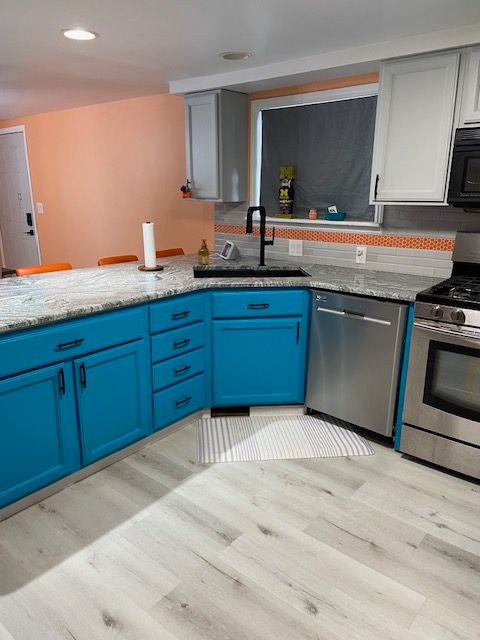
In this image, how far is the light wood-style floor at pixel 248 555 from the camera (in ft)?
5.23

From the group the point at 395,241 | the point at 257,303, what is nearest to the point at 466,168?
the point at 395,241

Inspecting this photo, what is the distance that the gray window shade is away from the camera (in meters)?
3.11

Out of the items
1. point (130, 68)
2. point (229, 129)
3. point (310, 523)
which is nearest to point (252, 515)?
point (310, 523)

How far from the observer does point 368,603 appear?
1.67 metres

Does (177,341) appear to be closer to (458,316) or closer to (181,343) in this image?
(181,343)

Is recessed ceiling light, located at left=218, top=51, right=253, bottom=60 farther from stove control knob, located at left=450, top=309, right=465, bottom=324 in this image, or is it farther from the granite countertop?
stove control knob, located at left=450, top=309, right=465, bottom=324

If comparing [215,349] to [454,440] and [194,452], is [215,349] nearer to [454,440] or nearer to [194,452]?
[194,452]

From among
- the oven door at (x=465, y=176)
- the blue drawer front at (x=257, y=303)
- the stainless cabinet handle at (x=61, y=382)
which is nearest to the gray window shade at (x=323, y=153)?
the oven door at (x=465, y=176)

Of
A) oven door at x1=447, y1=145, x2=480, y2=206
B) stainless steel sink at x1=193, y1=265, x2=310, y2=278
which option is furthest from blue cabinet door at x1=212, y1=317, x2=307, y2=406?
oven door at x1=447, y1=145, x2=480, y2=206

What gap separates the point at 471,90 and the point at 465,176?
43cm

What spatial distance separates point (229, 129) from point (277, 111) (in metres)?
0.38

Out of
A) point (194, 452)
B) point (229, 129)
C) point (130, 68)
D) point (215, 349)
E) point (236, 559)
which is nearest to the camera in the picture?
point (236, 559)

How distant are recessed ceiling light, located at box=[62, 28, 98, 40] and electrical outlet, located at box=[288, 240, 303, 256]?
1.82 metres

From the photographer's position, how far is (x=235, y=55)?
282 cm
